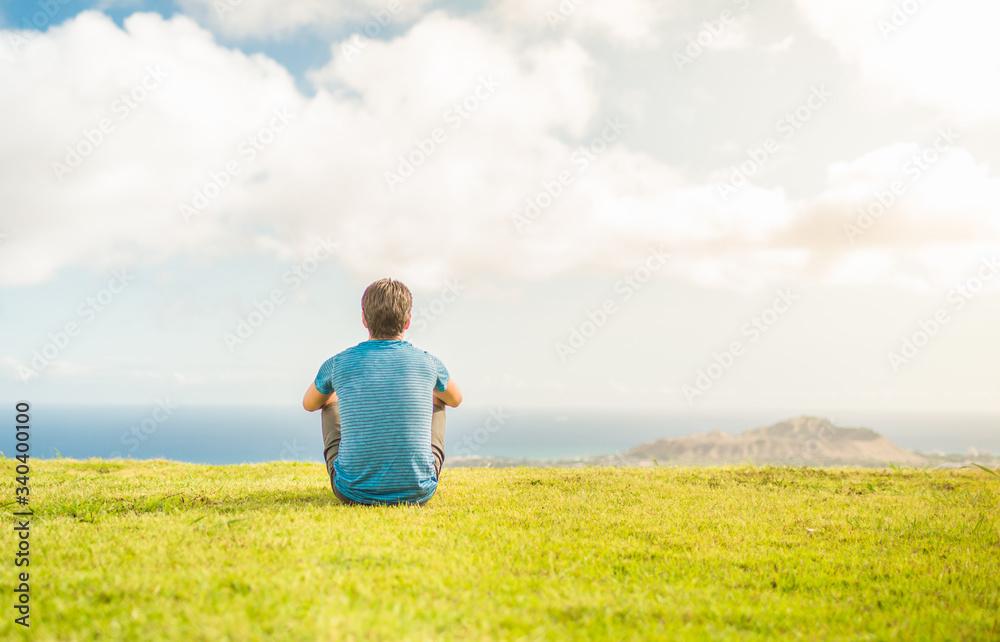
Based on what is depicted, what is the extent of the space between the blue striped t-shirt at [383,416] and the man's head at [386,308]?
0.17 metres

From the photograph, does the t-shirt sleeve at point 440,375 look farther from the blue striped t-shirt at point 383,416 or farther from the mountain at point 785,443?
the mountain at point 785,443

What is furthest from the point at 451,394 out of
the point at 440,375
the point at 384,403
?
the point at 384,403

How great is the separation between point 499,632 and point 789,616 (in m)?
2.18

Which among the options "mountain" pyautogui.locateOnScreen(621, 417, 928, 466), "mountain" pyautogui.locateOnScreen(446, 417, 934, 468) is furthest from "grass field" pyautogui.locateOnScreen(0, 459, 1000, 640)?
"mountain" pyautogui.locateOnScreen(621, 417, 928, 466)

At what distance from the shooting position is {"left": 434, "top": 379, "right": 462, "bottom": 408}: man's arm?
686 centimetres

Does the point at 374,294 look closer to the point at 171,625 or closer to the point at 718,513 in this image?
the point at 171,625

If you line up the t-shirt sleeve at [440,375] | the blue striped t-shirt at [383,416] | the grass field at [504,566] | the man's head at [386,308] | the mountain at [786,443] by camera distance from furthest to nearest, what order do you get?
1. the mountain at [786,443]
2. the t-shirt sleeve at [440,375]
3. the man's head at [386,308]
4. the blue striped t-shirt at [383,416]
5. the grass field at [504,566]

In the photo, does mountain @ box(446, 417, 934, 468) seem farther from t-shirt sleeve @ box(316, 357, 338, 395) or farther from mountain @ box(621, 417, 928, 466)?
t-shirt sleeve @ box(316, 357, 338, 395)

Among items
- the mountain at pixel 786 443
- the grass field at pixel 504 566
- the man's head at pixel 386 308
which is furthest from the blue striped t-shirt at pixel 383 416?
the mountain at pixel 786 443

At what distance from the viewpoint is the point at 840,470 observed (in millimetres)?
11883

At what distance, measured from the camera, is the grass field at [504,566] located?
3.45 m

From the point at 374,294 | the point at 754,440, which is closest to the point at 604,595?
the point at 374,294

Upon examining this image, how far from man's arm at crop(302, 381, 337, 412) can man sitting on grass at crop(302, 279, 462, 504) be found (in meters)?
0.01

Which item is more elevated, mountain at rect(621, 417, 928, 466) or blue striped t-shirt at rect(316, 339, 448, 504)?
blue striped t-shirt at rect(316, 339, 448, 504)
